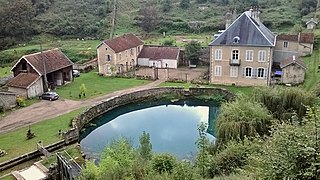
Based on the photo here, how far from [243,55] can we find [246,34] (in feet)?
7.02

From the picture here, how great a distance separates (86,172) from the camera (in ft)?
46.0

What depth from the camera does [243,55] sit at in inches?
1468

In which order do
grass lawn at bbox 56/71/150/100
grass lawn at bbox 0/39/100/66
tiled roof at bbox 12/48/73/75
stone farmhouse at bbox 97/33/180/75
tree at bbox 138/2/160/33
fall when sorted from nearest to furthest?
grass lawn at bbox 56/71/150/100
tiled roof at bbox 12/48/73/75
stone farmhouse at bbox 97/33/180/75
grass lawn at bbox 0/39/100/66
tree at bbox 138/2/160/33

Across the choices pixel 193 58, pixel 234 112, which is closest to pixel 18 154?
pixel 234 112

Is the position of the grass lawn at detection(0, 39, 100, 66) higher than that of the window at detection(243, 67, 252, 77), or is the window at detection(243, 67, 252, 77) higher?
the grass lawn at detection(0, 39, 100, 66)

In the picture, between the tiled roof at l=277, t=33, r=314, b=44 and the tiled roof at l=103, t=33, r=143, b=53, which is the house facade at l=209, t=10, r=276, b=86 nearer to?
the tiled roof at l=277, t=33, r=314, b=44

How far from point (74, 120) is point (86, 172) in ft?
51.7

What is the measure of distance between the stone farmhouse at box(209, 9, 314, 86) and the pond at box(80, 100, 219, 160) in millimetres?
4711

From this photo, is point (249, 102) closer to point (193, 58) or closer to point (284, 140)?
point (284, 140)

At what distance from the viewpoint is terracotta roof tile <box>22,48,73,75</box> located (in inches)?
1459


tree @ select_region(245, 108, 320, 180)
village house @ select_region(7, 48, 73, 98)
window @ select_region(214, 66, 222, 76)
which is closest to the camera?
tree @ select_region(245, 108, 320, 180)

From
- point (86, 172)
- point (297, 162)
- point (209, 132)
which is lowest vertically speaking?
point (209, 132)

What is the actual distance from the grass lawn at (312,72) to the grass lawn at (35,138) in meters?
20.8

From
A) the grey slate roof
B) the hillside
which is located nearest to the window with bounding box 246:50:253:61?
the grey slate roof
